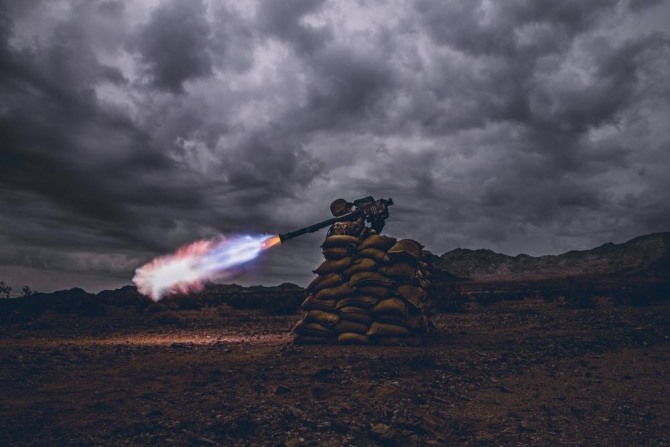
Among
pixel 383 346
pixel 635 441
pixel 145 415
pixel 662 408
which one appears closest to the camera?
pixel 635 441

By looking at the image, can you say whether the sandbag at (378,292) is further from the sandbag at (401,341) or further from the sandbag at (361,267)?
the sandbag at (401,341)

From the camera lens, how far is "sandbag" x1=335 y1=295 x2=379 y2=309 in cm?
1102

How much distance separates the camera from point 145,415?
202 inches

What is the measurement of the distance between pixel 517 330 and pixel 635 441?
8.92 m

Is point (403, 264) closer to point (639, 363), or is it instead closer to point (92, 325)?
point (639, 363)

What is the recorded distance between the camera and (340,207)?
1324 cm

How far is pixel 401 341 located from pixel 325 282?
268 centimetres

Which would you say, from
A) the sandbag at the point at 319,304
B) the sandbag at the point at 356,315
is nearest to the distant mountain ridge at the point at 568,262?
the sandbag at the point at 319,304

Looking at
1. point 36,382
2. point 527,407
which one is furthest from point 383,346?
point 36,382

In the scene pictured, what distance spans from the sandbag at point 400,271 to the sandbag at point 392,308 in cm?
64

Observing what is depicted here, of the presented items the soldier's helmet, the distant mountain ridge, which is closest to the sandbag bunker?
the soldier's helmet

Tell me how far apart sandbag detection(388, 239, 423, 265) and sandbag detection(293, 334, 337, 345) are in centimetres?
281

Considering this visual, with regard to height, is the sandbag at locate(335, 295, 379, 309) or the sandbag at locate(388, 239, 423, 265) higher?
the sandbag at locate(388, 239, 423, 265)

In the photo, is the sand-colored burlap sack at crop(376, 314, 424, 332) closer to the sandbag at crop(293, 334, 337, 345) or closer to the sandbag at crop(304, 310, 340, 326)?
the sandbag at crop(304, 310, 340, 326)
